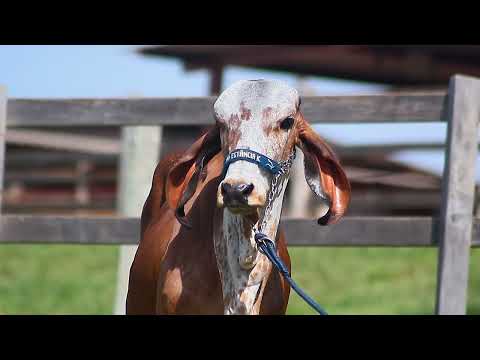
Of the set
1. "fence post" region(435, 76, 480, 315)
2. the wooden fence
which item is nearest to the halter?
the wooden fence

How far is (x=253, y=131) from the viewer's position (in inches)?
144

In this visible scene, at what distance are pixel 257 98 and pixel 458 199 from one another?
7.32 feet

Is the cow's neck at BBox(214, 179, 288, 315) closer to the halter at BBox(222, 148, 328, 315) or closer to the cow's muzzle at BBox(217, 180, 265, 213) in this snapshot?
the halter at BBox(222, 148, 328, 315)

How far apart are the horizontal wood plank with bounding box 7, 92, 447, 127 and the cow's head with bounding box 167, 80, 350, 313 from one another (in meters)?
1.71

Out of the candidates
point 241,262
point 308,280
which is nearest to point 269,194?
point 241,262

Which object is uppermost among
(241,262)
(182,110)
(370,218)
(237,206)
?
(182,110)

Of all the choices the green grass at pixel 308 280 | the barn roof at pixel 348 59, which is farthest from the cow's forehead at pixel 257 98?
the barn roof at pixel 348 59

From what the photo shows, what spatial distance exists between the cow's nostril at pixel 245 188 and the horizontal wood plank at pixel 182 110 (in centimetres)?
229

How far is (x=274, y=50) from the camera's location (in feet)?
46.3

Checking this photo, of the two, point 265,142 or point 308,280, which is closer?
point 265,142

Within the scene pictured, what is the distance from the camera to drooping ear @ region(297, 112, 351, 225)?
3.94 meters

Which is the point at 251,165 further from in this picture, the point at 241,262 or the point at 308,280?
the point at 308,280
